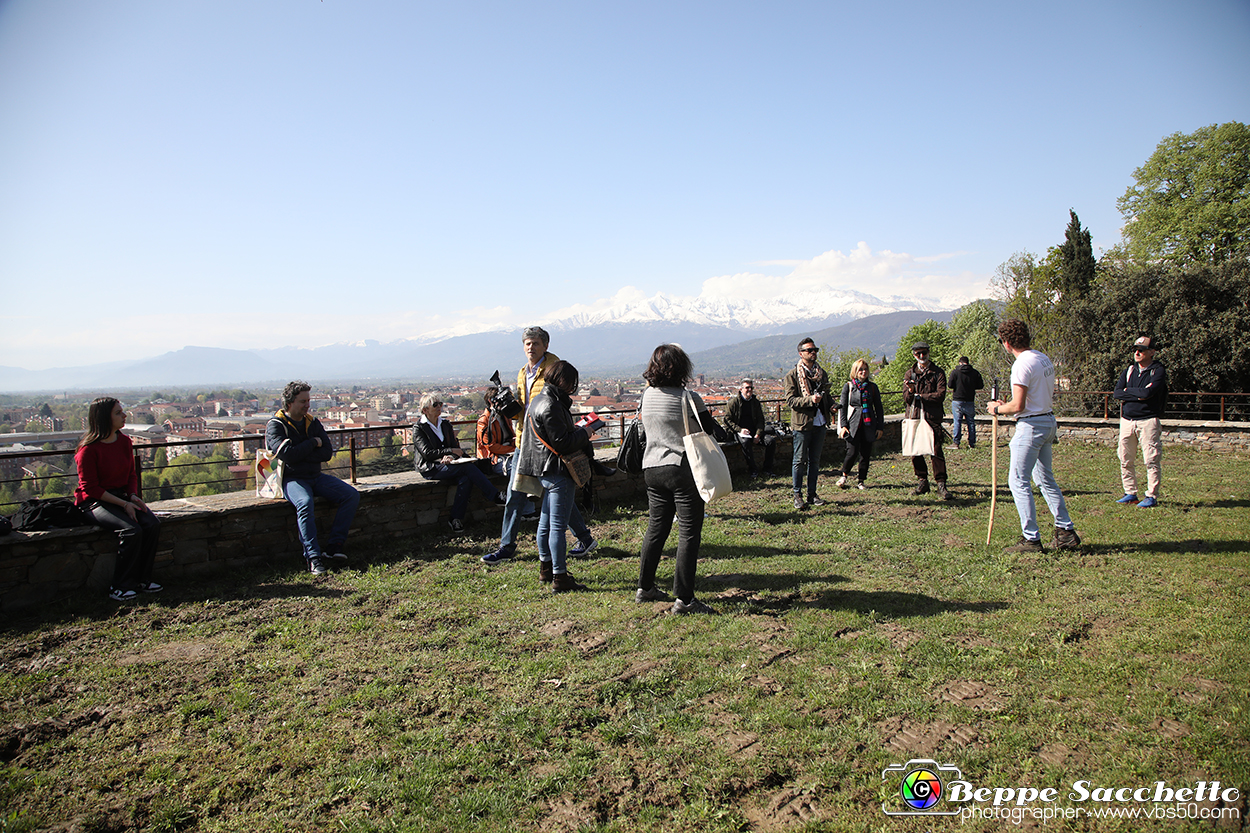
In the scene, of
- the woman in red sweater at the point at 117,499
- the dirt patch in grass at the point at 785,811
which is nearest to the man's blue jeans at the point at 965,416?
the dirt patch in grass at the point at 785,811

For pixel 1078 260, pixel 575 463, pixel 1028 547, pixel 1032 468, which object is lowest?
pixel 1028 547

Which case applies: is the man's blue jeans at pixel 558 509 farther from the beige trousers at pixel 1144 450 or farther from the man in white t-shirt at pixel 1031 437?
the beige trousers at pixel 1144 450

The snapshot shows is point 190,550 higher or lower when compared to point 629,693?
higher

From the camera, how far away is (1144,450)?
7.38 m

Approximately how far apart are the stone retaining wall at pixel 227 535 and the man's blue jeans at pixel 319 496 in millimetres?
323

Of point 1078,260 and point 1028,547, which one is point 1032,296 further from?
point 1028,547

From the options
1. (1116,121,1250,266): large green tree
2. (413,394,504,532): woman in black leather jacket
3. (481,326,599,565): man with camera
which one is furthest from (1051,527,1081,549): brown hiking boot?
(1116,121,1250,266): large green tree

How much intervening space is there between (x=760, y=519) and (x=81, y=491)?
20.4 ft

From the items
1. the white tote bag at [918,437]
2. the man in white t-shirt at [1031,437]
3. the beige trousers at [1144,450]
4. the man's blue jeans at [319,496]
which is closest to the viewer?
the man in white t-shirt at [1031,437]

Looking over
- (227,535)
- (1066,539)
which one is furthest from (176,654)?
(1066,539)

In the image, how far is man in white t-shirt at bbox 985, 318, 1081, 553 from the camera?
5.34 metres

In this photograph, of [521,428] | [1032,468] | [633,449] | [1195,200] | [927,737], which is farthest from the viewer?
[1195,200]

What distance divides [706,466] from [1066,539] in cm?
364

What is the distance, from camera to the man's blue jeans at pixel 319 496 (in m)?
5.66
